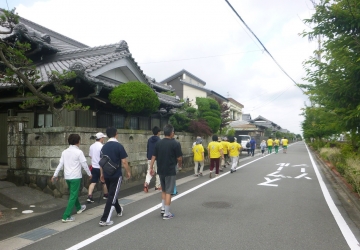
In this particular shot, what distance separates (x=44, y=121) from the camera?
1057 centimetres

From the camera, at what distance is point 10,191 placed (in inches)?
296

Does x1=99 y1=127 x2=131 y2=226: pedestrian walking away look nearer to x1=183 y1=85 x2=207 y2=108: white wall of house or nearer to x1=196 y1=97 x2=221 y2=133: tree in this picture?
x1=196 y1=97 x2=221 y2=133: tree

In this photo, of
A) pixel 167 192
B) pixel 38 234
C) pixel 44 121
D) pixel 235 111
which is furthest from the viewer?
pixel 235 111

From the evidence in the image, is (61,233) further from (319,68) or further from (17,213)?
(319,68)

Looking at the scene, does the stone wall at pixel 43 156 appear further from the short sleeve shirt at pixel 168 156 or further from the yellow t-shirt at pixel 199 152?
the yellow t-shirt at pixel 199 152

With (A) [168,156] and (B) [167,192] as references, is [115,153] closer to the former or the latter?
(A) [168,156]

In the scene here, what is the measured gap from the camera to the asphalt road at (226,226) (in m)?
4.45

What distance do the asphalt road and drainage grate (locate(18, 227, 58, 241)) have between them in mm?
206

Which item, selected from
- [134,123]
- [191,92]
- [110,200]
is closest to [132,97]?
[134,123]

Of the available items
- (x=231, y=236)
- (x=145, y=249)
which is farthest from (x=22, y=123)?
(x=231, y=236)

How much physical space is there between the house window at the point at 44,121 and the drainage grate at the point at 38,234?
6041 mm

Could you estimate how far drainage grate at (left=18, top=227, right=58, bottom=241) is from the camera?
15.9ft

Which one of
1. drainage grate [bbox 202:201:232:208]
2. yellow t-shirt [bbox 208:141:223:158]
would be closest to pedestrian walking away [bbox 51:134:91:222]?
drainage grate [bbox 202:201:232:208]

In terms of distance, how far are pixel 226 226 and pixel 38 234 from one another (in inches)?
134
